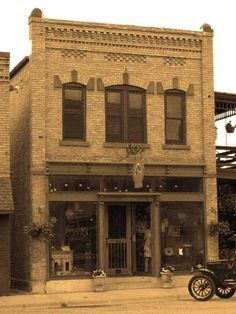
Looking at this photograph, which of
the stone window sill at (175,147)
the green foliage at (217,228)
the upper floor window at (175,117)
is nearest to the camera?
the green foliage at (217,228)

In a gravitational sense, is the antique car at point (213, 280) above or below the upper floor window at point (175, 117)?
below

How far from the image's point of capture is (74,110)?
910 inches

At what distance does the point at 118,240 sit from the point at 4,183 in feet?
15.0

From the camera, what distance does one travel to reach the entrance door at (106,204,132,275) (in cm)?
2309

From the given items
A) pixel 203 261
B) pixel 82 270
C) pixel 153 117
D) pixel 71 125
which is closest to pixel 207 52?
pixel 153 117

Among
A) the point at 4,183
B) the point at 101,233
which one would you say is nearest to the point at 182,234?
the point at 101,233

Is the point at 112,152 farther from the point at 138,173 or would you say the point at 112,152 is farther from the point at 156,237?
the point at 156,237

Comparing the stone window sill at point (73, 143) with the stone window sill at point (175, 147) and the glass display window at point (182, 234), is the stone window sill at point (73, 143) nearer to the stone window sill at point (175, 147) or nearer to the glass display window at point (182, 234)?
the stone window sill at point (175, 147)

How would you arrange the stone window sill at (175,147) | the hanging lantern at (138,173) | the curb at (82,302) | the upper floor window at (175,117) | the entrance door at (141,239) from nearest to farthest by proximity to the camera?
the curb at (82,302) < the hanging lantern at (138,173) < the entrance door at (141,239) < the stone window sill at (175,147) < the upper floor window at (175,117)

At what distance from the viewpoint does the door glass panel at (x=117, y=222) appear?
23.3m

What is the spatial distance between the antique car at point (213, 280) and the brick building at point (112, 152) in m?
4.53

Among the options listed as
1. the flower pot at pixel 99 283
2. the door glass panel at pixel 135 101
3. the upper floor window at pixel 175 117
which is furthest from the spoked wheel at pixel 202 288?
the door glass panel at pixel 135 101

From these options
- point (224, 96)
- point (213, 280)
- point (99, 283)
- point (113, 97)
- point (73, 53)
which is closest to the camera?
point (213, 280)

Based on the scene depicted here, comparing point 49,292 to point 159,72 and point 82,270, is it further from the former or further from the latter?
point 159,72
